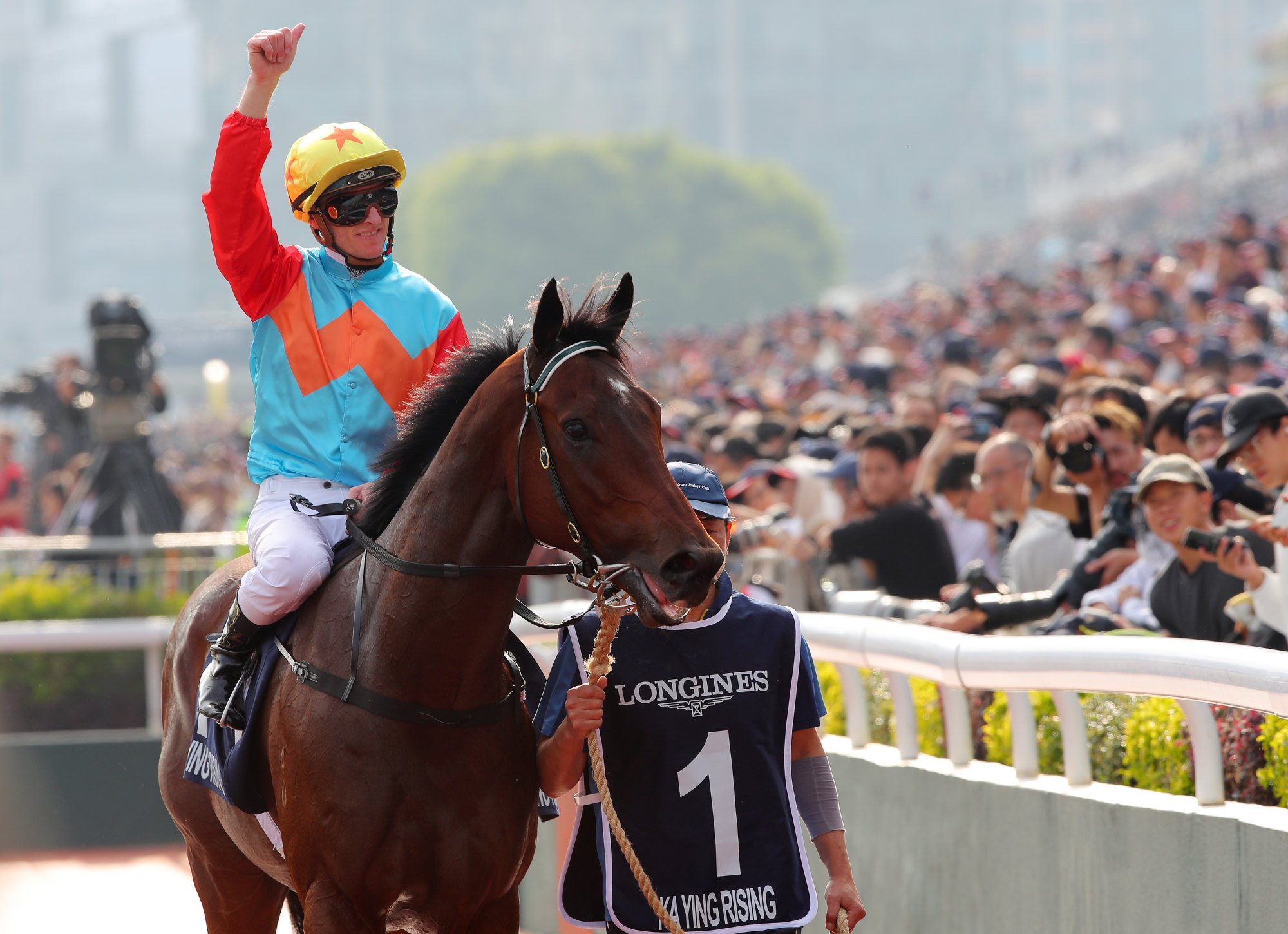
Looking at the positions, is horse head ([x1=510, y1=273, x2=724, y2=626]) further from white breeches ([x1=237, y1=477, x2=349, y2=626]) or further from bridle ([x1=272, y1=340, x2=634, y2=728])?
white breeches ([x1=237, y1=477, x2=349, y2=626])

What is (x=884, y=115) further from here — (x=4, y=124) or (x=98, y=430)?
(x=98, y=430)

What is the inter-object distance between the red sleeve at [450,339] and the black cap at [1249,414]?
239cm

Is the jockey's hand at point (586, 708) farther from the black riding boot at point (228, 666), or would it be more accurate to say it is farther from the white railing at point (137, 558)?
the white railing at point (137, 558)

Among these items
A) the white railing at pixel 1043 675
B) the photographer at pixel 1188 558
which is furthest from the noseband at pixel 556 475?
the photographer at pixel 1188 558

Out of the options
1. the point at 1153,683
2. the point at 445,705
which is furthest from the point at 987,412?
the point at 445,705

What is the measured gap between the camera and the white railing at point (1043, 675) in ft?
11.1

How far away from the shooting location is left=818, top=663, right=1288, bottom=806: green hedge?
3.68 meters

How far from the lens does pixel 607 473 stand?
284 centimetres

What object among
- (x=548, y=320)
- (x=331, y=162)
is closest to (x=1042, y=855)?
(x=548, y=320)

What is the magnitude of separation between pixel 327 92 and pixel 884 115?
3859 cm

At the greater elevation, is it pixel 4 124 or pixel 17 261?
pixel 4 124

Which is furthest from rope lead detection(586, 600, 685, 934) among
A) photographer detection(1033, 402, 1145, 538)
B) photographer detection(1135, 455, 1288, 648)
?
photographer detection(1033, 402, 1145, 538)

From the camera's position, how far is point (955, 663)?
4211 millimetres

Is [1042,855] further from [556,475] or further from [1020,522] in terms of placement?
[1020,522]
